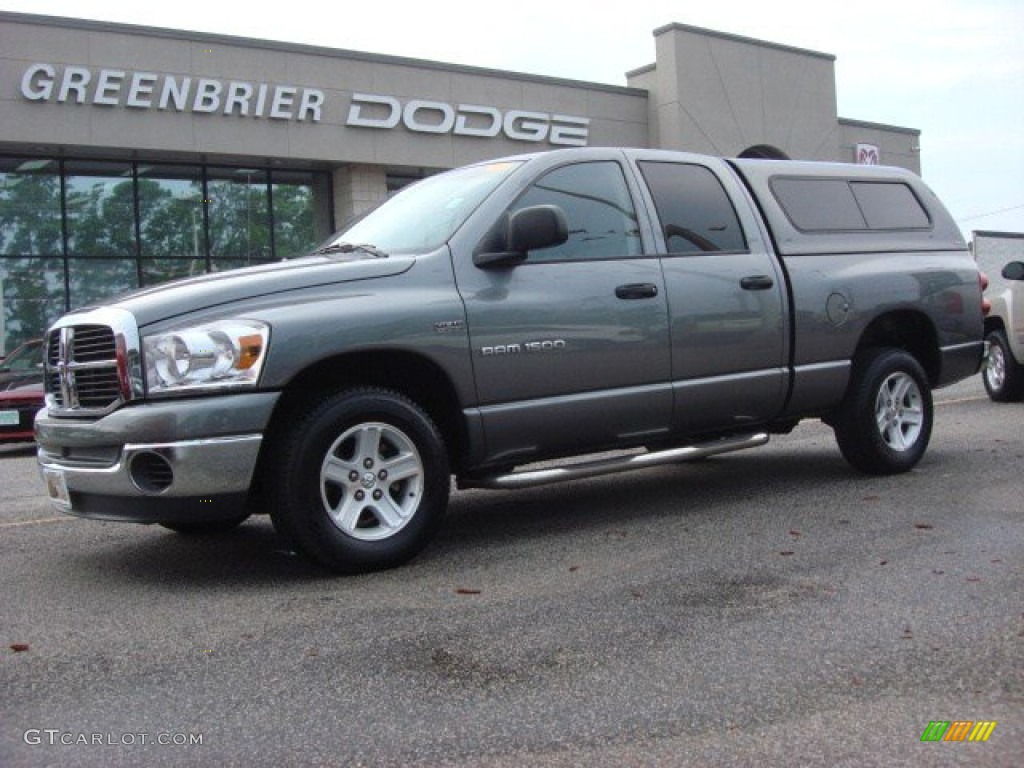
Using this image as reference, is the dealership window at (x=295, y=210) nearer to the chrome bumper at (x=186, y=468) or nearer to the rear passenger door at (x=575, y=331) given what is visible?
the rear passenger door at (x=575, y=331)

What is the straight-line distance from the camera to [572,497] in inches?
266

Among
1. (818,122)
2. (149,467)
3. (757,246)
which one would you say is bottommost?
(149,467)

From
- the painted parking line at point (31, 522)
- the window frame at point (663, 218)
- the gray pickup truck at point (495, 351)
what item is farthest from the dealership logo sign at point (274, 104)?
the window frame at point (663, 218)

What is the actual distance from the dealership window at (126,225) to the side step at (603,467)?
14.8 m

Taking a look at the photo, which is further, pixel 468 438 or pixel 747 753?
pixel 468 438

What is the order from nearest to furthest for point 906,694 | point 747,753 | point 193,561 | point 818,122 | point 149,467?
point 747,753 < point 906,694 < point 149,467 < point 193,561 < point 818,122

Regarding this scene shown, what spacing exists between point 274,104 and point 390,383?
53.7ft

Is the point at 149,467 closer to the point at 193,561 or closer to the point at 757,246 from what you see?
the point at 193,561

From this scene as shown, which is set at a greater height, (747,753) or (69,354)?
(69,354)

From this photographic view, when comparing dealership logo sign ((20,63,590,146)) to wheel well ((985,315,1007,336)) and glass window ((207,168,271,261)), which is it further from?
wheel well ((985,315,1007,336))

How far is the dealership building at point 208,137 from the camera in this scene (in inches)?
723

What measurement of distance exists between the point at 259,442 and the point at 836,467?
447cm

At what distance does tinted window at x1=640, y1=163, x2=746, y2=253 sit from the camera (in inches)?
235

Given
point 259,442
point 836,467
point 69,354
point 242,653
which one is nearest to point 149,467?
point 259,442
